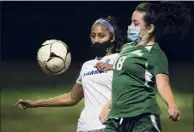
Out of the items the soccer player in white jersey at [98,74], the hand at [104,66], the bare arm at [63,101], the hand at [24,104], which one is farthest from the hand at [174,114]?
the hand at [24,104]

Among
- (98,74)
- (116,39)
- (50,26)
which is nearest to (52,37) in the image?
(50,26)

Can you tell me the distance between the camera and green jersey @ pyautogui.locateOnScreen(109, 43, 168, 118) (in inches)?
225

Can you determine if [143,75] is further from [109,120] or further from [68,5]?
[68,5]

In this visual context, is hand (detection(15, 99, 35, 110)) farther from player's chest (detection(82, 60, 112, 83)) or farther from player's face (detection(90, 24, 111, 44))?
player's face (detection(90, 24, 111, 44))

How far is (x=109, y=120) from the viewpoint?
5844mm

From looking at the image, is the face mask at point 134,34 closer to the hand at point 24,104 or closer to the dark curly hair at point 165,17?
the dark curly hair at point 165,17

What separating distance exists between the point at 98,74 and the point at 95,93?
0.17 metres

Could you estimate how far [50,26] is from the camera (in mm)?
15664

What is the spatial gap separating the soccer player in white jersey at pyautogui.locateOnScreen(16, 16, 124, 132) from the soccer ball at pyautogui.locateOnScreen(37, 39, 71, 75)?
87 cm

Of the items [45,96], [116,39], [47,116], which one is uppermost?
[116,39]

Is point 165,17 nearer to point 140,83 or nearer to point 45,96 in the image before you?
point 140,83

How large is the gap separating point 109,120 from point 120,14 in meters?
9.29

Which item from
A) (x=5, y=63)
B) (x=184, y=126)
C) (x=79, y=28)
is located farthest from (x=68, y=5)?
(x=184, y=126)

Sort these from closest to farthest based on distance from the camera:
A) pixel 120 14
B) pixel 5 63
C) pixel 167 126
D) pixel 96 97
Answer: pixel 96 97
pixel 167 126
pixel 120 14
pixel 5 63
